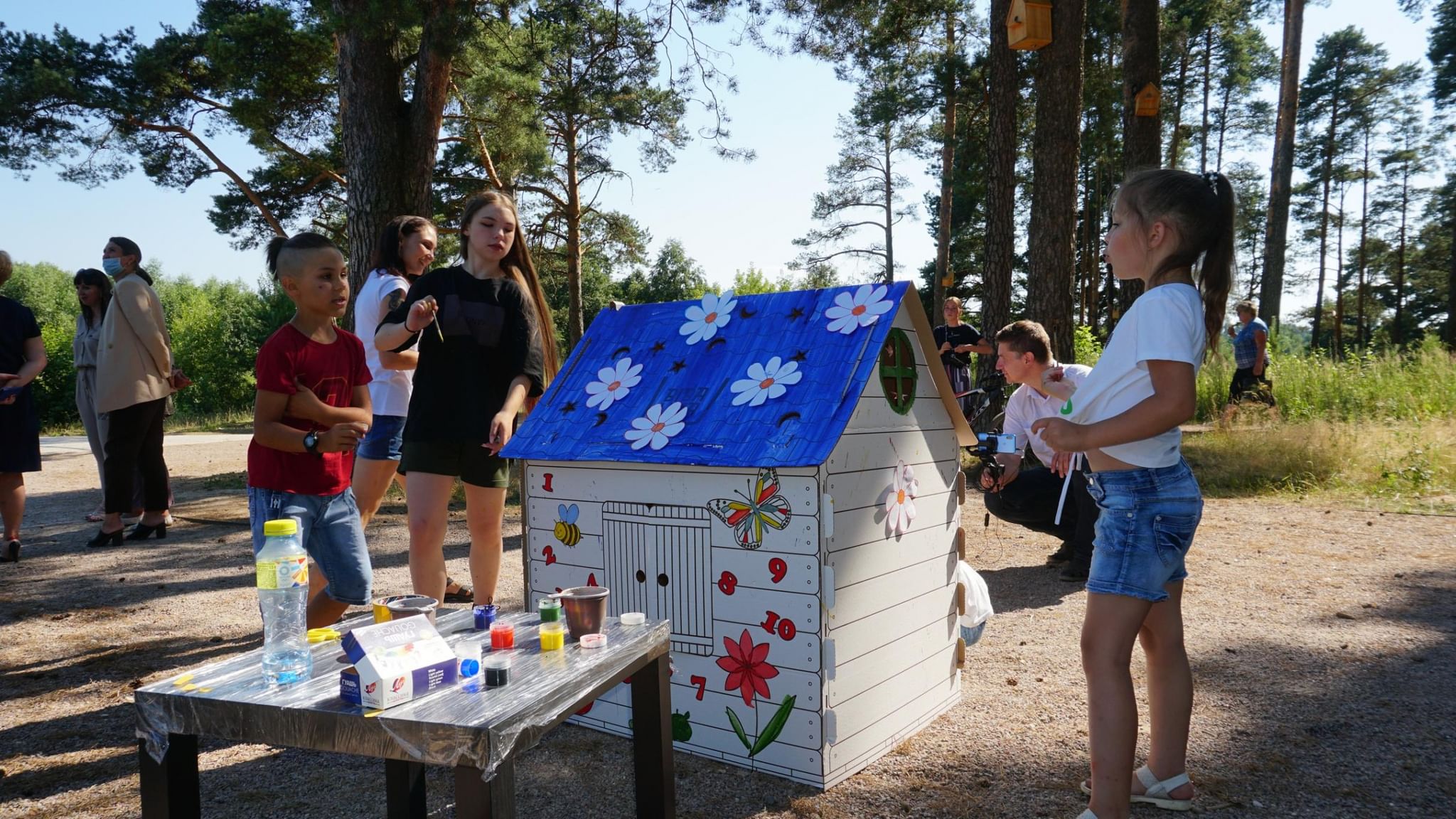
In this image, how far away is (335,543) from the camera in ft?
9.46

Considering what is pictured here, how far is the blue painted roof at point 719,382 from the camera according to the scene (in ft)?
8.59

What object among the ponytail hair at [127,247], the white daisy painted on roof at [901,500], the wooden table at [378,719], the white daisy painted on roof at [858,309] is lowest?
the wooden table at [378,719]

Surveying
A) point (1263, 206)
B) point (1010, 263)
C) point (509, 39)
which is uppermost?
point (1263, 206)

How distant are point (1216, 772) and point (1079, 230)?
30876 mm

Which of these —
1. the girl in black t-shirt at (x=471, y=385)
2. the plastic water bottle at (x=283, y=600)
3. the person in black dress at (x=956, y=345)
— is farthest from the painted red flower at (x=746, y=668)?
the person in black dress at (x=956, y=345)

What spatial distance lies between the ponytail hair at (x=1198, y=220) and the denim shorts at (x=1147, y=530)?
1.23 feet

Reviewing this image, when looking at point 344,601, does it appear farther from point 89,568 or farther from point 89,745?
point 89,568

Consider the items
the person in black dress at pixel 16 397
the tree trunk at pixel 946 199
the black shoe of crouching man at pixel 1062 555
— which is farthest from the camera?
the tree trunk at pixel 946 199

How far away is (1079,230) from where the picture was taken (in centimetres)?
3055

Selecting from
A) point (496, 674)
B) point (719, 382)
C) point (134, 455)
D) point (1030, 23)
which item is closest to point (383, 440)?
point (719, 382)

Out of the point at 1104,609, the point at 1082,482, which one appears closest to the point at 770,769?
the point at 1104,609

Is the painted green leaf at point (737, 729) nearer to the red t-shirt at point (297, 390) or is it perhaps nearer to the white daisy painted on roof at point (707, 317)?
Result: the white daisy painted on roof at point (707, 317)

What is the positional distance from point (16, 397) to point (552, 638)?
5515mm

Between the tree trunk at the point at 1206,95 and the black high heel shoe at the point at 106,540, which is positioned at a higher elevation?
the tree trunk at the point at 1206,95
